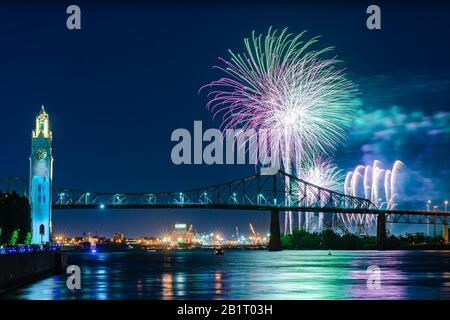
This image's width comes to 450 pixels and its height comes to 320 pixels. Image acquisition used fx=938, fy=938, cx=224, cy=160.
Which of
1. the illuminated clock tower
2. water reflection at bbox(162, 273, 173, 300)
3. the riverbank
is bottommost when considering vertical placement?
water reflection at bbox(162, 273, 173, 300)

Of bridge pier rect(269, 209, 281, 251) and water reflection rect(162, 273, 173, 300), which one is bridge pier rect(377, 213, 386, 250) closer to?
bridge pier rect(269, 209, 281, 251)

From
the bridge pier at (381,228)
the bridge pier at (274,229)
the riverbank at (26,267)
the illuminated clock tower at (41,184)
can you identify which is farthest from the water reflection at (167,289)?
the bridge pier at (381,228)

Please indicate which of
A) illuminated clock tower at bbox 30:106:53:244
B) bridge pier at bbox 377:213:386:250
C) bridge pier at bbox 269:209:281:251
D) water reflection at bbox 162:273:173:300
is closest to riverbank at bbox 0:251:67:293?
water reflection at bbox 162:273:173:300

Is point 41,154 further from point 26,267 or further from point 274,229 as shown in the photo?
point 26,267
